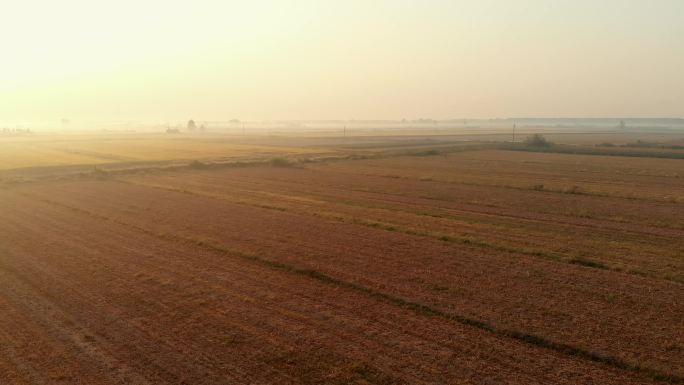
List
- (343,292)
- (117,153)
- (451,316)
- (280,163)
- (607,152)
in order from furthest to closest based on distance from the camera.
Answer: (117,153) < (607,152) < (280,163) < (343,292) < (451,316)

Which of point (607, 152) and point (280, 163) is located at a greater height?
point (280, 163)

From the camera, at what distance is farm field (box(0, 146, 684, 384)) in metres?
9.19

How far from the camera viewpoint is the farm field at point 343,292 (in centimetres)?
919

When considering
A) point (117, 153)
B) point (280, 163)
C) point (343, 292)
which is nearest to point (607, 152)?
point (280, 163)

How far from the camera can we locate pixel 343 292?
1306cm

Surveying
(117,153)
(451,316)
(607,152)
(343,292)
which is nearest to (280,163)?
(117,153)

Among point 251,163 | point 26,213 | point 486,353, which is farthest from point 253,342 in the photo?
point 251,163

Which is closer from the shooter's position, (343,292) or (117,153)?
(343,292)

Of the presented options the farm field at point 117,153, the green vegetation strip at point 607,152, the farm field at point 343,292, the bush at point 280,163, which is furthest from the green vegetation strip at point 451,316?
the green vegetation strip at point 607,152

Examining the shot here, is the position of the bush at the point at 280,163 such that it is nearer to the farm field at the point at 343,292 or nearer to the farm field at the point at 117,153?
the farm field at the point at 117,153

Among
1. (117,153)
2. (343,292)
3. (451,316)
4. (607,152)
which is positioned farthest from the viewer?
(117,153)

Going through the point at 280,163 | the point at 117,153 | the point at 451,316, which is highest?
the point at 117,153

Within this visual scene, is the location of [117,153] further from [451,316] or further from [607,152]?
[451,316]

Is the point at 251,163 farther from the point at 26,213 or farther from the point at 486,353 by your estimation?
the point at 486,353
